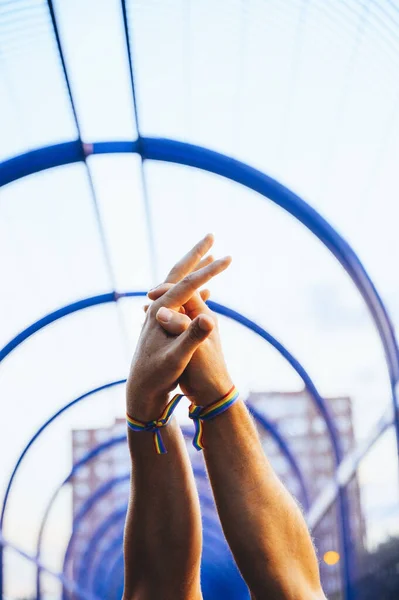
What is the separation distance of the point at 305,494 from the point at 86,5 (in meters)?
14.6

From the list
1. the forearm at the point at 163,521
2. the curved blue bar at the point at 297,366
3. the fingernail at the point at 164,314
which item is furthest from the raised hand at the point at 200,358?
the curved blue bar at the point at 297,366

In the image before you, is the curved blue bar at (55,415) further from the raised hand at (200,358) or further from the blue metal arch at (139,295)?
the raised hand at (200,358)

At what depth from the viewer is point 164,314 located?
150 centimetres

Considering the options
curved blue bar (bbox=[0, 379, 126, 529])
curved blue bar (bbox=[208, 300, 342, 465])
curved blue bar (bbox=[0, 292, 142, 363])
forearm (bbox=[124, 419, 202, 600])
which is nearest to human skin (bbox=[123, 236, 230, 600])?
forearm (bbox=[124, 419, 202, 600])

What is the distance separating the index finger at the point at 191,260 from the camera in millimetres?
1661

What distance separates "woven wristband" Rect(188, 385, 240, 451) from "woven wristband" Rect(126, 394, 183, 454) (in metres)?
0.06

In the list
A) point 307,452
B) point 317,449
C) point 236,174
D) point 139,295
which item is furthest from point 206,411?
point 317,449

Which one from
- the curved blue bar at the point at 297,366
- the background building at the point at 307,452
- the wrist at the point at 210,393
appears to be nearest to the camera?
the wrist at the point at 210,393

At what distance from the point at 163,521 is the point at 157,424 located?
18 centimetres

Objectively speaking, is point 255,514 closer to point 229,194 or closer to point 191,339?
point 191,339

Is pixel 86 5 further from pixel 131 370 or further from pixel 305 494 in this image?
pixel 305 494

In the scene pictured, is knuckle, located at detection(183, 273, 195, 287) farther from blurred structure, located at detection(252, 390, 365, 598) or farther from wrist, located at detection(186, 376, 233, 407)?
blurred structure, located at detection(252, 390, 365, 598)

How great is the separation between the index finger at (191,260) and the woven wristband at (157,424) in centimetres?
35

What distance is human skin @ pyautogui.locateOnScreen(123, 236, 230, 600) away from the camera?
1.42m
